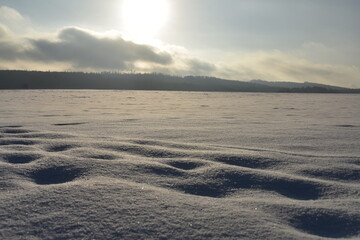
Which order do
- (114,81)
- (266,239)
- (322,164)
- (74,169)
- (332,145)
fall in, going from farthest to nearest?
(114,81), (332,145), (322,164), (74,169), (266,239)

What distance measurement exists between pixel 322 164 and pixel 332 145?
0.67 metres

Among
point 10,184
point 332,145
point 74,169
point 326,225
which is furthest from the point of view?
point 332,145

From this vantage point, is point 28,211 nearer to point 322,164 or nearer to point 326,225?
point 326,225

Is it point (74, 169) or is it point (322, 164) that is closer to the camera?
point (74, 169)

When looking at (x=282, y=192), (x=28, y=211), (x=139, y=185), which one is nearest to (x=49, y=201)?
(x=28, y=211)

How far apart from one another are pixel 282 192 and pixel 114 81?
58089 millimetres

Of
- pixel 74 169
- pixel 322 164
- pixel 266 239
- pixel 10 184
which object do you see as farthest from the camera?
pixel 322 164

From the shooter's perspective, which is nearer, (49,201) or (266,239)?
(266,239)

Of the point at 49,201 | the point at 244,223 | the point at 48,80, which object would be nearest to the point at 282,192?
the point at 244,223

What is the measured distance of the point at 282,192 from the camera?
1.14m

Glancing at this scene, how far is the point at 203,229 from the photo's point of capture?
79 centimetres

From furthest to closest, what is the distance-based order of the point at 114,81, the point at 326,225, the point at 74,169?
the point at 114,81 → the point at 74,169 → the point at 326,225

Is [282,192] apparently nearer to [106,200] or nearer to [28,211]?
[106,200]

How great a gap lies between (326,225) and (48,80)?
64368 millimetres
